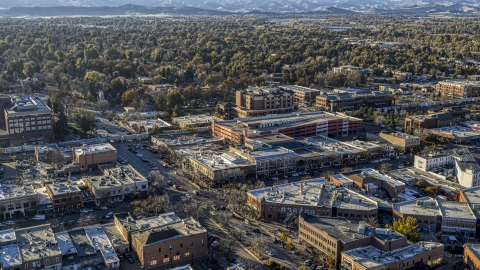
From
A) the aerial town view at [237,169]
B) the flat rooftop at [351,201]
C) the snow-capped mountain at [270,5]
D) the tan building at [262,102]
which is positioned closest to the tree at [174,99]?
the aerial town view at [237,169]

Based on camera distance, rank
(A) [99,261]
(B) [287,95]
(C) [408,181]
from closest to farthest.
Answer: (A) [99,261] → (C) [408,181] → (B) [287,95]

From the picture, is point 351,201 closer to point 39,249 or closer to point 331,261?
point 331,261

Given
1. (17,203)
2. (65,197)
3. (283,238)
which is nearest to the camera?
(283,238)

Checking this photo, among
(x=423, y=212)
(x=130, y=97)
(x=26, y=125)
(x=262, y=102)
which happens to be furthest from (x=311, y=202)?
(x=130, y=97)

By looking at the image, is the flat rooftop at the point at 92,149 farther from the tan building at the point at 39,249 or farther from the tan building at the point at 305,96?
the tan building at the point at 305,96

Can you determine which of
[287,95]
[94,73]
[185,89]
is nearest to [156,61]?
[94,73]

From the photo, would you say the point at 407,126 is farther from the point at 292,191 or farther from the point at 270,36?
the point at 270,36
